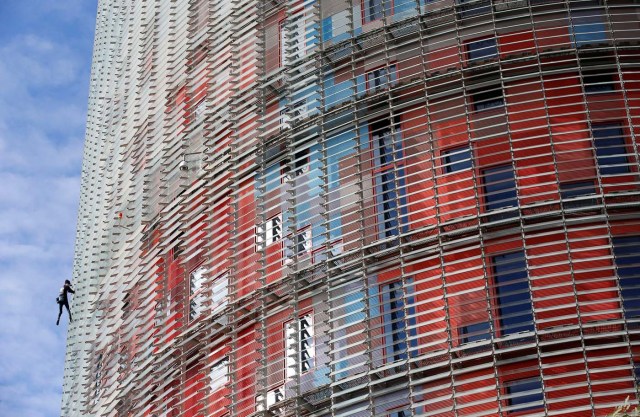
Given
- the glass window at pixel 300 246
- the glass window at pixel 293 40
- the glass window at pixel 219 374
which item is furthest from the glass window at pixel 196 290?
the glass window at pixel 293 40

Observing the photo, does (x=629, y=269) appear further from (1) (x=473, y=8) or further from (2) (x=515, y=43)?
(1) (x=473, y=8)

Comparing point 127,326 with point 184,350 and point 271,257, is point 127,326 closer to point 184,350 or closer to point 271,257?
point 184,350

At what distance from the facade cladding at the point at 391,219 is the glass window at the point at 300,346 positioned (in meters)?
0.07

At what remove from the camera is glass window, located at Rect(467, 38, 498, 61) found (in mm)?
25016

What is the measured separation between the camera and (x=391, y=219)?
76.3 ft

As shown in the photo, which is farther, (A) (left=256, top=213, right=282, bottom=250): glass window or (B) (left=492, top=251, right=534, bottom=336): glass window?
(A) (left=256, top=213, right=282, bottom=250): glass window

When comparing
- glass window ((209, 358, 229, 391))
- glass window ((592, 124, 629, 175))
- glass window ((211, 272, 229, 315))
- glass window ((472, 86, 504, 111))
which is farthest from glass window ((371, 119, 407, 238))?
glass window ((209, 358, 229, 391))

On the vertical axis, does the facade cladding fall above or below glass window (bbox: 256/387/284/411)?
above

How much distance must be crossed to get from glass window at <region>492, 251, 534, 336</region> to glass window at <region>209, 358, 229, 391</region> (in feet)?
18.2

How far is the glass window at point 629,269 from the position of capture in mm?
21766

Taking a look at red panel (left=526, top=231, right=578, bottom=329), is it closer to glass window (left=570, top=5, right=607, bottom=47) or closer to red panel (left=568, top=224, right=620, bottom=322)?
red panel (left=568, top=224, right=620, bottom=322)

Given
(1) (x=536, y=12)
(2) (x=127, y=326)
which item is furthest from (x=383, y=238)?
(2) (x=127, y=326)

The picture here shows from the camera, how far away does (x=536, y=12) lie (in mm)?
24938

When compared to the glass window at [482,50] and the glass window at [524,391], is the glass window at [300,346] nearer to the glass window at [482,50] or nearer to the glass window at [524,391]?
the glass window at [524,391]
